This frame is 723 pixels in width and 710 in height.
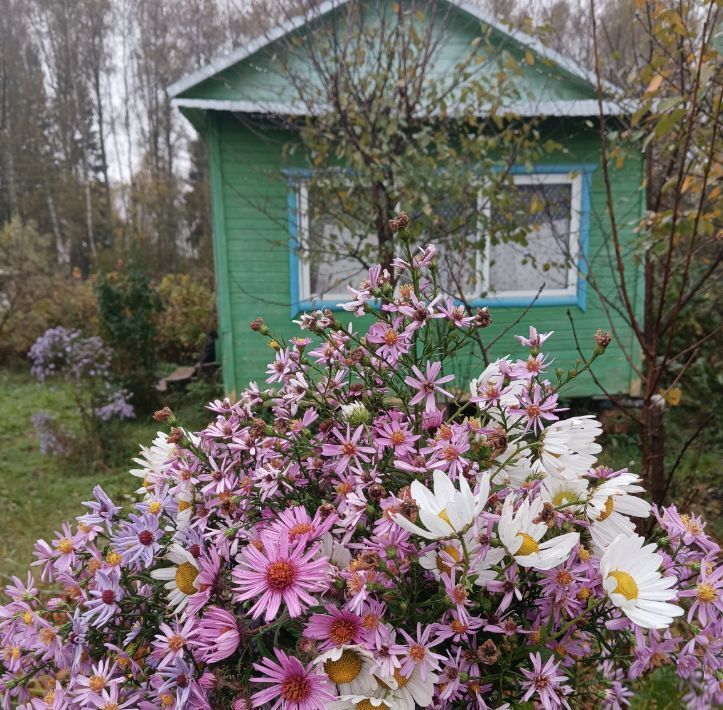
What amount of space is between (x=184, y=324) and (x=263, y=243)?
14.1 ft

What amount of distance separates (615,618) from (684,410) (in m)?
5.33

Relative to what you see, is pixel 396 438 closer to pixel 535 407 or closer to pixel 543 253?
pixel 535 407

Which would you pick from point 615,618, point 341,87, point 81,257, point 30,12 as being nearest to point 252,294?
point 341,87

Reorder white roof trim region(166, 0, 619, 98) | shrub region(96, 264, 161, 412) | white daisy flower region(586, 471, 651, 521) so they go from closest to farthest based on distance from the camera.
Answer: white daisy flower region(586, 471, 651, 521) < white roof trim region(166, 0, 619, 98) < shrub region(96, 264, 161, 412)

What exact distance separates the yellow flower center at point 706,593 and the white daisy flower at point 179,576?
2.77 feet

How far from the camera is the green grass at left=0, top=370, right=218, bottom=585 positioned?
433 cm

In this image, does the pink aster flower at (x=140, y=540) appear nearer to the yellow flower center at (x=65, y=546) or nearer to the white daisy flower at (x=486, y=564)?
the yellow flower center at (x=65, y=546)

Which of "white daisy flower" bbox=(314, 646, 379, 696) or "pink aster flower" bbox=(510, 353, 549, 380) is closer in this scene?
"white daisy flower" bbox=(314, 646, 379, 696)

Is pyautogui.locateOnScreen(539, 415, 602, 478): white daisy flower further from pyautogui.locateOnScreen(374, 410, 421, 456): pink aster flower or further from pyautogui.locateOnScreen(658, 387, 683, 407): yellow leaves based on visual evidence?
pyautogui.locateOnScreen(658, 387, 683, 407): yellow leaves

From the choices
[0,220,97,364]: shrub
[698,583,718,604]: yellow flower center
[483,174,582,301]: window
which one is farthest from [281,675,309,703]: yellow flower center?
[0,220,97,364]: shrub

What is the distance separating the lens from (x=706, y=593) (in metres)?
1.00

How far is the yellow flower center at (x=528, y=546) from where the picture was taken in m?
0.87

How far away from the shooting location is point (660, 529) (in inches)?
44.8

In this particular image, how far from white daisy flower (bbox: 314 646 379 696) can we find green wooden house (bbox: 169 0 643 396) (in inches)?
205
